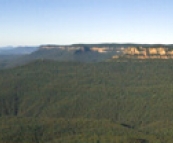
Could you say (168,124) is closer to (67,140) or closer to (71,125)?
(71,125)

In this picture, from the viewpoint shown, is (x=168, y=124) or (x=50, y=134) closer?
(x=50, y=134)

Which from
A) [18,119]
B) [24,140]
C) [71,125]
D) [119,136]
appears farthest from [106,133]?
[18,119]

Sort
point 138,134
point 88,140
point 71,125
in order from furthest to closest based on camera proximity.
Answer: point 71,125, point 138,134, point 88,140

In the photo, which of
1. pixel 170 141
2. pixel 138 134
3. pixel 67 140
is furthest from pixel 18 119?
pixel 170 141

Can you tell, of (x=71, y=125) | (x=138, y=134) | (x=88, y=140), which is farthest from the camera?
(x=71, y=125)

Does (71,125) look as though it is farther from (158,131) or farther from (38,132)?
(158,131)

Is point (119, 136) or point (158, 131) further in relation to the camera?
point (158, 131)

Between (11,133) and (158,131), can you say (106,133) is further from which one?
(11,133)

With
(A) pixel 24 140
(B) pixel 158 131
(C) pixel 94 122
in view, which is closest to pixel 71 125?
(C) pixel 94 122
